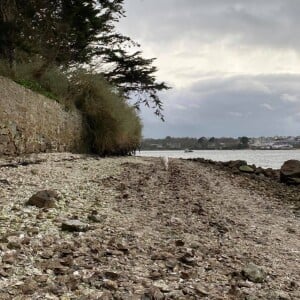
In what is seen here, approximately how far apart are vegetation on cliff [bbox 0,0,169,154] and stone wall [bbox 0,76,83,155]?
22.9 inches

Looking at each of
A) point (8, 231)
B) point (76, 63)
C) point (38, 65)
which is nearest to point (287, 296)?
point (8, 231)

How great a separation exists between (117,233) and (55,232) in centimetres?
73

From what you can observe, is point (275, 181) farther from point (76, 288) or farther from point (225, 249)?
point (76, 288)

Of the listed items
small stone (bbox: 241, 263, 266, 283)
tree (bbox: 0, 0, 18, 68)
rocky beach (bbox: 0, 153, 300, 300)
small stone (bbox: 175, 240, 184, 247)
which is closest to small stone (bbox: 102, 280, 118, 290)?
rocky beach (bbox: 0, 153, 300, 300)

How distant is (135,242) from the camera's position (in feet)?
17.4

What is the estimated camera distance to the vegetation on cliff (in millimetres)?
13938

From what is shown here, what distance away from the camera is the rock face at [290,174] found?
15289mm

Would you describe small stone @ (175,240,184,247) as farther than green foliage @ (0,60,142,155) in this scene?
No

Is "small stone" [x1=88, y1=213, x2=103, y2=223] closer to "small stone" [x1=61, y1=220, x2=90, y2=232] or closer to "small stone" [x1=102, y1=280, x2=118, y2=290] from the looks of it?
"small stone" [x1=61, y1=220, x2=90, y2=232]

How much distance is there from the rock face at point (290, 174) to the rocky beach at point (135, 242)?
5.49 metres

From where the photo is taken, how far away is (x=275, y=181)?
15547 millimetres

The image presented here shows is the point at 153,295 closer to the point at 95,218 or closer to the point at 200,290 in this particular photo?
the point at 200,290

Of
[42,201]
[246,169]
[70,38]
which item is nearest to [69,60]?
[70,38]

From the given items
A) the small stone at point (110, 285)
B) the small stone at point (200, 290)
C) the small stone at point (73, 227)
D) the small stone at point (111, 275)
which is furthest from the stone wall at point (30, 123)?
the small stone at point (200, 290)
